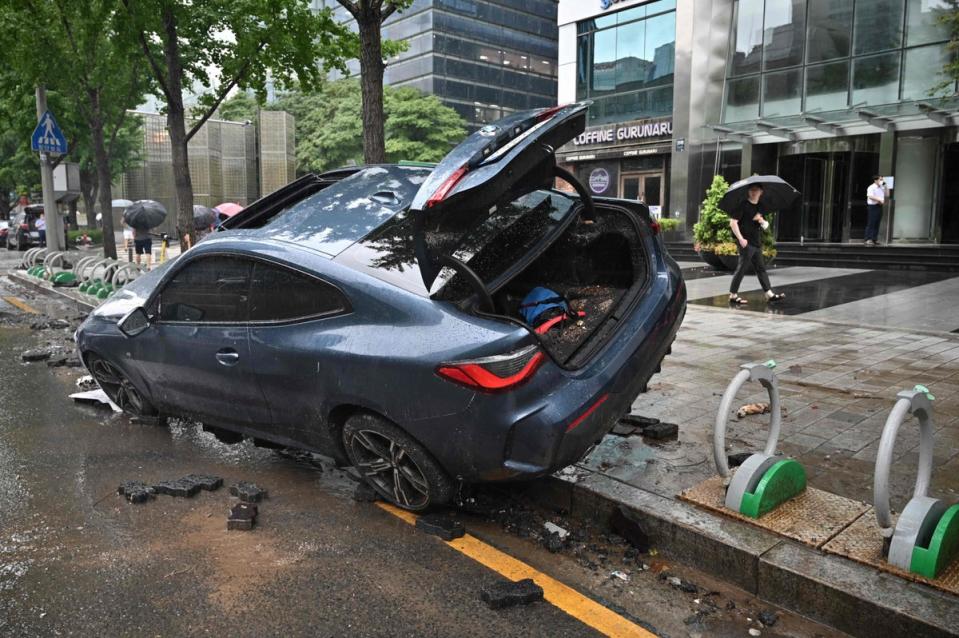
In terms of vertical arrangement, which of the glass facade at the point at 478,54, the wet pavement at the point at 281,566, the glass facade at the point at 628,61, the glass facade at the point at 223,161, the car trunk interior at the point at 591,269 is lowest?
the wet pavement at the point at 281,566

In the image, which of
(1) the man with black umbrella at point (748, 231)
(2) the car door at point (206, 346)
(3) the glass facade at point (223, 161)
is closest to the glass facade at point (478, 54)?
(3) the glass facade at point (223, 161)

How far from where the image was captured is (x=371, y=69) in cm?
Result: 893

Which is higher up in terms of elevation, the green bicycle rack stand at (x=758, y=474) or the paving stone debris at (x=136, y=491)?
the green bicycle rack stand at (x=758, y=474)

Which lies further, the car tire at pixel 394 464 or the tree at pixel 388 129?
the tree at pixel 388 129

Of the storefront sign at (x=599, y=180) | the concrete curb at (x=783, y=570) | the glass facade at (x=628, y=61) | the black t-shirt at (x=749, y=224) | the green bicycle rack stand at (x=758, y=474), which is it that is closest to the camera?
the concrete curb at (x=783, y=570)

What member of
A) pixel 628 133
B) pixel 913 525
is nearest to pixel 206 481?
pixel 913 525

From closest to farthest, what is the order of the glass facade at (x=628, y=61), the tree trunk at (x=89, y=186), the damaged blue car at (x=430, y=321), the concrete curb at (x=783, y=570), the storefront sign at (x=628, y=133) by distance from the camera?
the concrete curb at (x=783, y=570), the damaged blue car at (x=430, y=321), the glass facade at (x=628, y=61), the storefront sign at (x=628, y=133), the tree trunk at (x=89, y=186)

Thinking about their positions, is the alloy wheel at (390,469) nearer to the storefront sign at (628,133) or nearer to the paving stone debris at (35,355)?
the paving stone debris at (35,355)

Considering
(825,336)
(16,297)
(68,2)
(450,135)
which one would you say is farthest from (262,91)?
(450,135)

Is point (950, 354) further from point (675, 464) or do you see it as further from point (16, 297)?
point (16, 297)

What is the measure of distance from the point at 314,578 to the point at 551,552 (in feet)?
3.66

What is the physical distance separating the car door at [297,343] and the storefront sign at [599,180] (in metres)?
26.2

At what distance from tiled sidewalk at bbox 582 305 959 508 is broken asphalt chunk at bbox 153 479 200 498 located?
2277 mm

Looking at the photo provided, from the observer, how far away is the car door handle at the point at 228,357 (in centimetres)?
432
